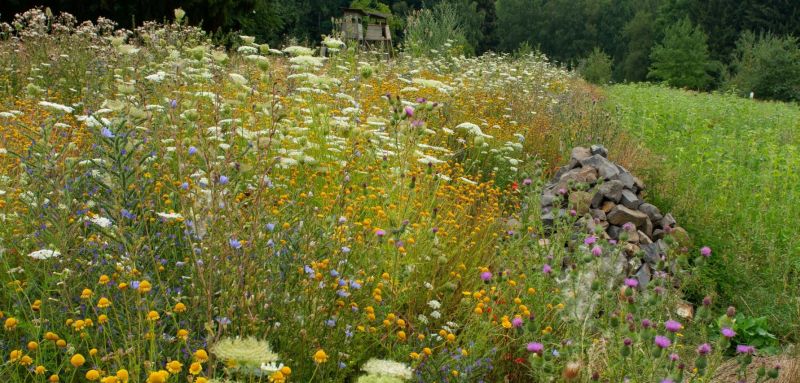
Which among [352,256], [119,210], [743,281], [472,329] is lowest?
[743,281]

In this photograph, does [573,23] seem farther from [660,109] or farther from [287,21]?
[660,109]

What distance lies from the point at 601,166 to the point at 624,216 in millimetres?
649

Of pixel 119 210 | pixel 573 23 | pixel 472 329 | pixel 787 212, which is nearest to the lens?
pixel 119 210

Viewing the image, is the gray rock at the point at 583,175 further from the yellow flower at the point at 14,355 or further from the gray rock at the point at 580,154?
the yellow flower at the point at 14,355

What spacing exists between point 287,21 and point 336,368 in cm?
3606

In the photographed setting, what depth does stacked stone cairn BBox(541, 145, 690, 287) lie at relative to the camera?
210 inches

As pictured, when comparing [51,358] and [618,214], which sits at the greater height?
[51,358]

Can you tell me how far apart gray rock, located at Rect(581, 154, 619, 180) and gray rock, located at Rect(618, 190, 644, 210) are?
21cm

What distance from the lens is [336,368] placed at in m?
2.37

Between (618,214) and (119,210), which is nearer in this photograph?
(119,210)

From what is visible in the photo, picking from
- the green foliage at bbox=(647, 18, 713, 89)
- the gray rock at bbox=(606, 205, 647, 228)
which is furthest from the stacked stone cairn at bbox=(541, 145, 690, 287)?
the green foliage at bbox=(647, 18, 713, 89)

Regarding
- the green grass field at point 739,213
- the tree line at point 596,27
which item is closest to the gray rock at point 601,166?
the green grass field at point 739,213

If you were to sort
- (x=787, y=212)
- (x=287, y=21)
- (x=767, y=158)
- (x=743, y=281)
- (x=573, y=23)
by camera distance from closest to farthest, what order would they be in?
(x=743, y=281) → (x=787, y=212) → (x=767, y=158) → (x=287, y=21) → (x=573, y=23)

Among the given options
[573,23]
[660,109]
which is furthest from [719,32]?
[660,109]
